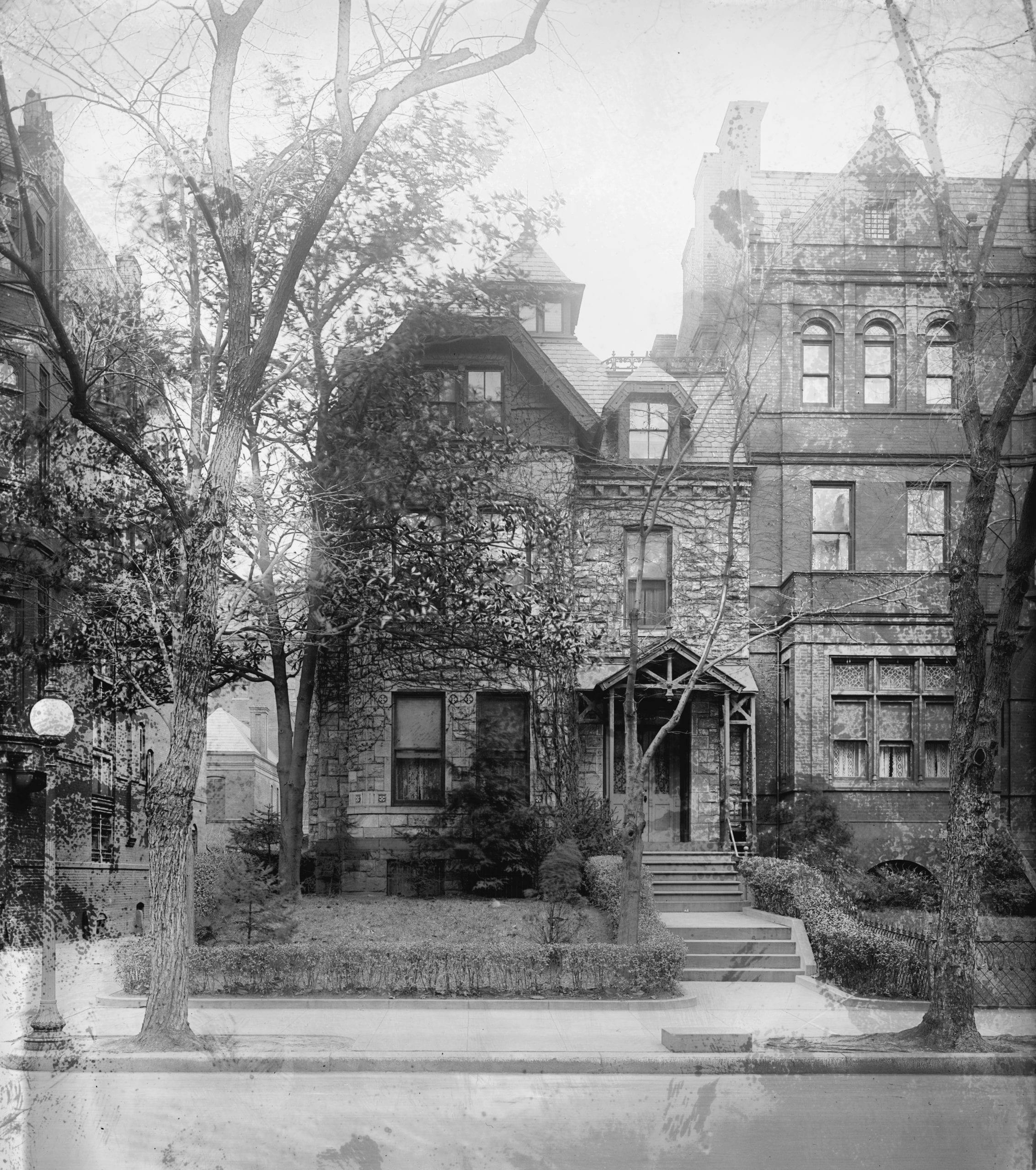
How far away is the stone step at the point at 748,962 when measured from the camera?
38.2 feet

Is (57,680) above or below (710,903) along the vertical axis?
above

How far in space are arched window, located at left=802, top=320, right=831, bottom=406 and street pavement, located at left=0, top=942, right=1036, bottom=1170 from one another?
773 centimetres

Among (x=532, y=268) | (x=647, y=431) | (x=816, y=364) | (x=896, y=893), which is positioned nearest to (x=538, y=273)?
(x=532, y=268)

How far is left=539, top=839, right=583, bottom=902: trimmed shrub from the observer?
12.0 m

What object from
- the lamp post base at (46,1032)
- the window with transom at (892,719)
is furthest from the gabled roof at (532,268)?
the lamp post base at (46,1032)

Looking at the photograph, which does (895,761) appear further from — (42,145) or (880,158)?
(42,145)

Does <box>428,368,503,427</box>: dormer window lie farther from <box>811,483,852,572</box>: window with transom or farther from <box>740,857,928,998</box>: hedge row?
<box>740,857,928,998</box>: hedge row

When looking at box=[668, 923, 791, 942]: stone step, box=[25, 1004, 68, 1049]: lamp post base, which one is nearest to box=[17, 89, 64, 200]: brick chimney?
box=[25, 1004, 68, 1049]: lamp post base

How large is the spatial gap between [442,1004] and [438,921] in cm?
199

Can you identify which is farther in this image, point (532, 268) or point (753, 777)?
point (753, 777)

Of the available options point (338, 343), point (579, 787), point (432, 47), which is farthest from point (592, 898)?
point (432, 47)

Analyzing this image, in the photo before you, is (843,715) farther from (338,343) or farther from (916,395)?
(338,343)

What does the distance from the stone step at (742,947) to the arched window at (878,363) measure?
671 centimetres

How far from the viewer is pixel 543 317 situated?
1200 cm
